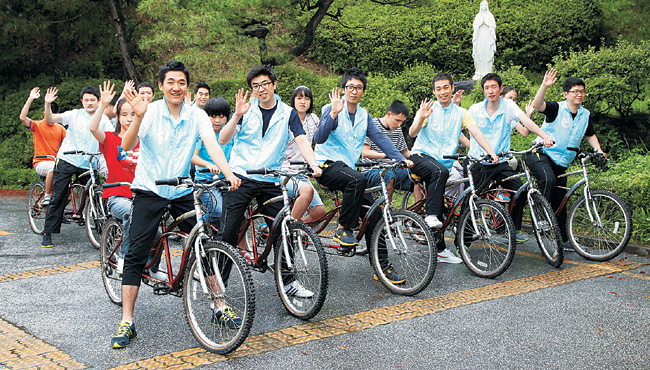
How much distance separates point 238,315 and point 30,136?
1467 centimetres

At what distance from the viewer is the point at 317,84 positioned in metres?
15.0

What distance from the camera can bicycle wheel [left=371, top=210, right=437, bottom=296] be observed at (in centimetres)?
543

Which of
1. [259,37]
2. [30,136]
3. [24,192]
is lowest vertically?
[24,192]

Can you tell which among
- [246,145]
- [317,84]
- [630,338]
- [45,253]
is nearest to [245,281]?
[246,145]

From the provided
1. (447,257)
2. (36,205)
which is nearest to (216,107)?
(447,257)

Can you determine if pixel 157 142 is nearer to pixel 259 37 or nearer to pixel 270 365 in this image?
pixel 270 365

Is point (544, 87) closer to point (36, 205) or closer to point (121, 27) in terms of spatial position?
point (36, 205)

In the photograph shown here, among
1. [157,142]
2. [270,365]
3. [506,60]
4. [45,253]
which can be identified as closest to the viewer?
[270,365]

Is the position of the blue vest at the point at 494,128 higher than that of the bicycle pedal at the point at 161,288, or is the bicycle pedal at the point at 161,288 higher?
the blue vest at the point at 494,128

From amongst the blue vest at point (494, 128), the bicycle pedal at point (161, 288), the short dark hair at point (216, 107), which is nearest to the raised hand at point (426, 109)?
the blue vest at point (494, 128)

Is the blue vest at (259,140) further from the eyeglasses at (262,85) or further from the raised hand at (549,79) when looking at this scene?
the raised hand at (549,79)

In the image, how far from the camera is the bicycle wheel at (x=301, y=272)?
477 cm

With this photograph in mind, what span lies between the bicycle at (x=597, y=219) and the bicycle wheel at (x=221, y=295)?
4.35m

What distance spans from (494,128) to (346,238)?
2.69m
